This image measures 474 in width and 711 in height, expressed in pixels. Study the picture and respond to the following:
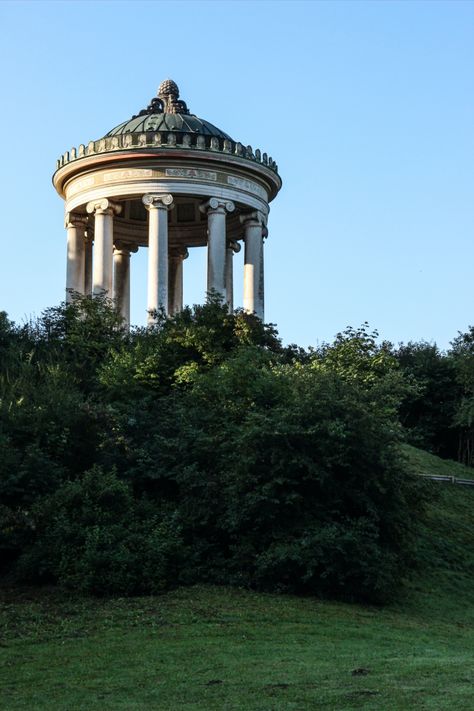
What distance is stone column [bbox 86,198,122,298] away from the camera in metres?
53.1

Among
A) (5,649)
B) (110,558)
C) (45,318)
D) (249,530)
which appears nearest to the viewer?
(5,649)

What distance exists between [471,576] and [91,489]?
12.5m

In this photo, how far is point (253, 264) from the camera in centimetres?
5622

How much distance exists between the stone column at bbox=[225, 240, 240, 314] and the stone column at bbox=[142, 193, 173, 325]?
636 centimetres

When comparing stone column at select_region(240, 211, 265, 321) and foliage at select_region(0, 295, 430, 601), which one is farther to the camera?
stone column at select_region(240, 211, 265, 321)

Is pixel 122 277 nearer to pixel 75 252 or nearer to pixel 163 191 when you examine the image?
pixel 75 252

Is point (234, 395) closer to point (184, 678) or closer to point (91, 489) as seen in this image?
point (91, 489)

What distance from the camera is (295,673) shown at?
20.7 metres

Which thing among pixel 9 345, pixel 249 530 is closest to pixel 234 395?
pixel 249 530

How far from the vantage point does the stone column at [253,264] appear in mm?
55875

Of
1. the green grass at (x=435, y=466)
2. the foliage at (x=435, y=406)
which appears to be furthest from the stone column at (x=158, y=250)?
the foliage at (x=435, y=406)

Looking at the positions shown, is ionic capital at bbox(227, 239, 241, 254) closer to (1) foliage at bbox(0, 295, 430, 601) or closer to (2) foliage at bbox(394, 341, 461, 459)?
(2) foliage at bbox(394, 341, 461, 459)

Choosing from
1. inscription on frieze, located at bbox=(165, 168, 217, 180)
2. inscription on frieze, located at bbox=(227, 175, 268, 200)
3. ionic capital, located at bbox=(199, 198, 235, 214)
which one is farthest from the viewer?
inscription on frieze, located at bbox=(227, 175, 268, 200)

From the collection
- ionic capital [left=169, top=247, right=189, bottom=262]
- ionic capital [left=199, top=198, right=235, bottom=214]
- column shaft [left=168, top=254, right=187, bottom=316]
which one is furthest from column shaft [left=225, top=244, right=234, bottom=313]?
ionic capital [left=199, top=198, right=235, bottom=214]
